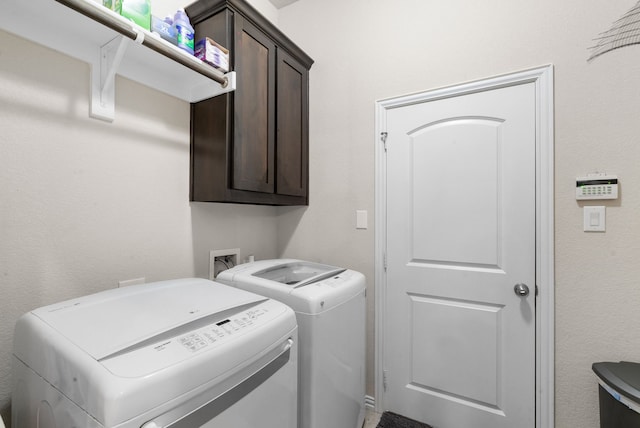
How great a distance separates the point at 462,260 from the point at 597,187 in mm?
695

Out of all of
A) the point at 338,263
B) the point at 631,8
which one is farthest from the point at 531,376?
the point at 631,8

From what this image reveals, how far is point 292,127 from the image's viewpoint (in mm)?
1958

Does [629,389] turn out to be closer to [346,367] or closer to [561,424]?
[561,424]

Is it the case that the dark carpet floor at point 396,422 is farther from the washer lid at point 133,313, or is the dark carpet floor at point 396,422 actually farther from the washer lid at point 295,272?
the washer lid at point 133,313

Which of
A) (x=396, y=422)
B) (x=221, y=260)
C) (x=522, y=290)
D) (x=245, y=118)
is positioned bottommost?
(x=396, y=422)

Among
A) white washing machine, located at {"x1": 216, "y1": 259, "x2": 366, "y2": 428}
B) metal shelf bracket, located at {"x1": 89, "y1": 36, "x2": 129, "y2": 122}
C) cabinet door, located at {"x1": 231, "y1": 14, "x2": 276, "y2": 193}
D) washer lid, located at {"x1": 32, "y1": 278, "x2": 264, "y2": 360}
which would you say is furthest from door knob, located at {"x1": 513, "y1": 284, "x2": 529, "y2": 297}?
metal shelf bracket, located at {"x1": 89, "y1": 36, "x2": 129, "y2": 122}

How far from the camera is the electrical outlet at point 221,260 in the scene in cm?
171

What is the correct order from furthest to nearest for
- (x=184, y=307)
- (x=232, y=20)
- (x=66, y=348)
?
(x=232, y=20) → (x=184, y=307) → (x=66, y=348)

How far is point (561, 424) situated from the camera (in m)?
1.44

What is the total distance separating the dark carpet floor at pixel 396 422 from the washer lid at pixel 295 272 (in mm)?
979

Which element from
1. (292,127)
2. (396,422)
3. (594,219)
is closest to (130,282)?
(292,127)

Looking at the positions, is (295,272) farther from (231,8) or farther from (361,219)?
(231,8)

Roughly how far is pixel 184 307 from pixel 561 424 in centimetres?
188

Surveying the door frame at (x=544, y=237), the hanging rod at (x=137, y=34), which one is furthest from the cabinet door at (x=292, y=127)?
the door frame at (x=544, y=237)
